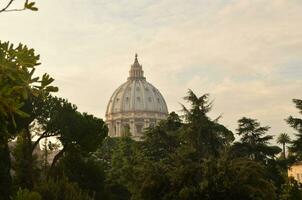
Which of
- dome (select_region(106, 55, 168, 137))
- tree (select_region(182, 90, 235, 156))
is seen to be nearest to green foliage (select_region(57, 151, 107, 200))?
tree (select_region(182, 90, 235, 156))

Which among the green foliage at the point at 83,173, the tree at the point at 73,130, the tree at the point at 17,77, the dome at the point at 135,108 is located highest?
the dome at the point at 135,108

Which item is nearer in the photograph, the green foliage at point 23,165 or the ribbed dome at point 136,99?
the green foliage at point 23,165

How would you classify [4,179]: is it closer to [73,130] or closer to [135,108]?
[73,130]

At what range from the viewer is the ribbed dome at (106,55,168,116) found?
18600 centimetres

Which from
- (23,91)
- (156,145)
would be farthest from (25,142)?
(23,91)

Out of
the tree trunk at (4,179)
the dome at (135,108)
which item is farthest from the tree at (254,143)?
→ the dome at (135,108)

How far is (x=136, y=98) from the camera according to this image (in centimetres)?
18675

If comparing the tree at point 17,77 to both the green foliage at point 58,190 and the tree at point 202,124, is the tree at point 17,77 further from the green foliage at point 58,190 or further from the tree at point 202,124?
the tree at point 202,124

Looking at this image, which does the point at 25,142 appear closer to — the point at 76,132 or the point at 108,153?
the point at 76,132

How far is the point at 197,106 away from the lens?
129 feet

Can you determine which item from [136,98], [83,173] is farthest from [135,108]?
[83,173]

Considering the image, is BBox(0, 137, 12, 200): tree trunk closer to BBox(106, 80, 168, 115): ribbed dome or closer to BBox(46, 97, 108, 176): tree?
BBox(46, 97, 108, 176): tree

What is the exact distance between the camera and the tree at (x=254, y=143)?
150 ft

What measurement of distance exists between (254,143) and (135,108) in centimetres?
14036
